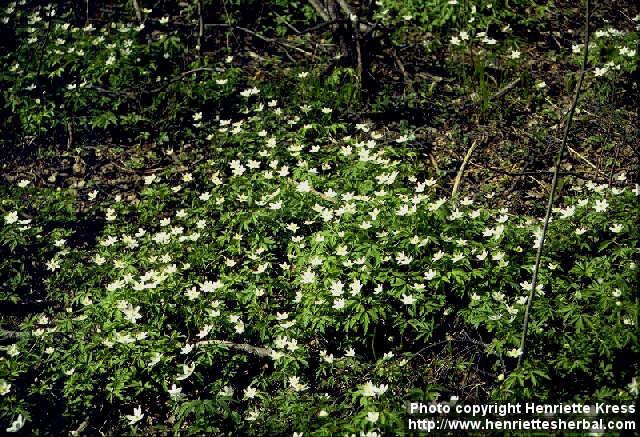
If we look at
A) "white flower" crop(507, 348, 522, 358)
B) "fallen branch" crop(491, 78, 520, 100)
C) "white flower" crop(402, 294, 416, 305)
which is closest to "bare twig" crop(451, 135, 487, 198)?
"fallen branch" crop(491, 78, 520, 100)

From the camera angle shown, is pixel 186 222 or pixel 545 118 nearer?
pixel 186 222

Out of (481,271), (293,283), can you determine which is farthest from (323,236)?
(481,271)

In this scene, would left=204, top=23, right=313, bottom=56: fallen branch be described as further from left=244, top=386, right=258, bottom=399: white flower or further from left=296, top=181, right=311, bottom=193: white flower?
left=244, top=386, right=258, bottom=399: white flower

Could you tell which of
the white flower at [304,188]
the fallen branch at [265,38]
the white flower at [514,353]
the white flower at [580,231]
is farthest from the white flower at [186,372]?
the fallen branch at [265,38]

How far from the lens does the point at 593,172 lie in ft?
16.3

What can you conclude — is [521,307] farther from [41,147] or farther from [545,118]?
[41,147]

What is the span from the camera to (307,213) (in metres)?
4.57

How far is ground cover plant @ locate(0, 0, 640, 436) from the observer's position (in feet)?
11.7

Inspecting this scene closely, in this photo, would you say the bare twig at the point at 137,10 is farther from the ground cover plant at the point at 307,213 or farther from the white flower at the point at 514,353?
the white flower at the point at 514,353

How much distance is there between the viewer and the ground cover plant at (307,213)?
140 inches

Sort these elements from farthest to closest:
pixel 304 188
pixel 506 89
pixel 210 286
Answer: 1. pixel 506 89
2. pixel 304 188
3. pixel 210 286

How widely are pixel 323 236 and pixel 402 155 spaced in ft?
4.38

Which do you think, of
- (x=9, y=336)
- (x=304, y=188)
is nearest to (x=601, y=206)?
(x=304, y=188)

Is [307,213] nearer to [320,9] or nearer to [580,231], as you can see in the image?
[580,231]
